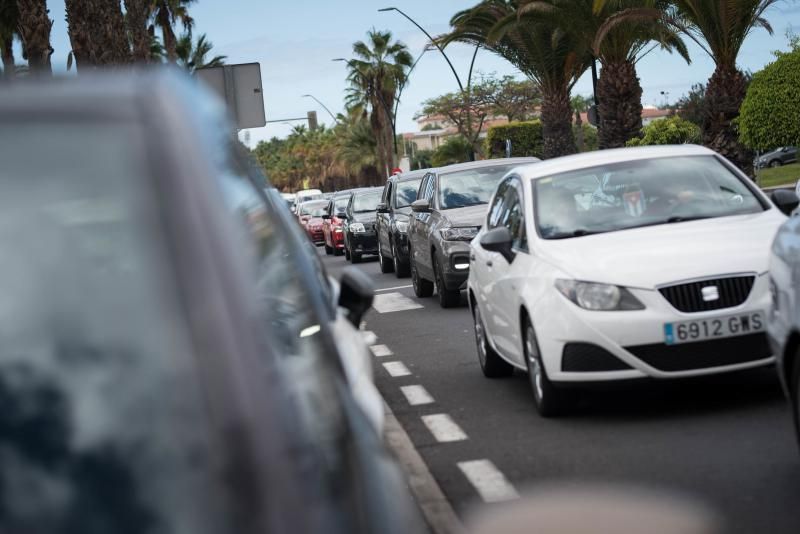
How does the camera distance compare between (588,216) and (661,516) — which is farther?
(588,216)

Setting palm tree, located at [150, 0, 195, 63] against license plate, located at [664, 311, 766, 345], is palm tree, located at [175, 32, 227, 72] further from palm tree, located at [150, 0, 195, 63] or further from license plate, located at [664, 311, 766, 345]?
license plate, located at [664, 311, 766, 345]

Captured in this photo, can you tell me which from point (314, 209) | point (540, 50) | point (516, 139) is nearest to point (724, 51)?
point (540, 50)

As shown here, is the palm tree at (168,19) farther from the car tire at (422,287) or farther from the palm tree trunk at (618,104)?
the car tire at (422,287)

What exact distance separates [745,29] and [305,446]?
2588 centimetres

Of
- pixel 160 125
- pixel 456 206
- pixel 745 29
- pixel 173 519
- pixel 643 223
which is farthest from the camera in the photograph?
pixel 745 29

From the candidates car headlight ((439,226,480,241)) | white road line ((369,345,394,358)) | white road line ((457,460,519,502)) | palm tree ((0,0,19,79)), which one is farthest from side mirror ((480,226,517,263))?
A: palm tree ((0,0,19,79))

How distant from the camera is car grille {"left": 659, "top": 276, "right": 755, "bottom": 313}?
292 inches

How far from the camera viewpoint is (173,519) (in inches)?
63.8

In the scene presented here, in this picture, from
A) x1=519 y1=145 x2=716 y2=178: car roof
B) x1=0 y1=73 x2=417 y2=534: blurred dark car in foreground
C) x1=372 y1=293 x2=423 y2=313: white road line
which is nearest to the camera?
x1=0 y1=73 x2=417 y2=534: blurred dark car in foreground

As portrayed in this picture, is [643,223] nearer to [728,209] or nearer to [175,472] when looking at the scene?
[728,209]

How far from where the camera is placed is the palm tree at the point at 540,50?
34.9m

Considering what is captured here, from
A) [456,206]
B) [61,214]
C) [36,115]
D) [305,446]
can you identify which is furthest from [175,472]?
[456,206]

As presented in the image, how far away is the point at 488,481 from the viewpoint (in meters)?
6.45

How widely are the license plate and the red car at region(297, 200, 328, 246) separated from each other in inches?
1387
